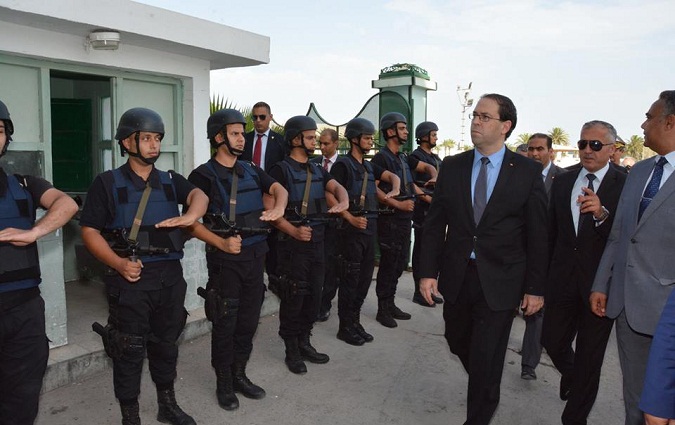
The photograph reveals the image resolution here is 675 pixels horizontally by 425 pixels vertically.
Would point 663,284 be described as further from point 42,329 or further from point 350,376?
point 42,329

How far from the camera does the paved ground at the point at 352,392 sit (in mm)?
3740

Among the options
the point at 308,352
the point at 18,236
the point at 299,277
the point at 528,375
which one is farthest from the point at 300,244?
the point at 18,236

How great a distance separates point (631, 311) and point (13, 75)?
465 cm

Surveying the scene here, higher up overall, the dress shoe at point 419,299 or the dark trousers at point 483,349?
the dark trousers at point 483,349

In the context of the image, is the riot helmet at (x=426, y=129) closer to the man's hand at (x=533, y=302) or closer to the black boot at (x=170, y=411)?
the man's hand at (x=533, y=302)

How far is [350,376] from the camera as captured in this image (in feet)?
14.6

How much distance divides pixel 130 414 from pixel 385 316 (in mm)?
3091

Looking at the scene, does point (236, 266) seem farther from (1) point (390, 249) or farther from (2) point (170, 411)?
(1) point (390, 249)

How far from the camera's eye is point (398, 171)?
5.94 m

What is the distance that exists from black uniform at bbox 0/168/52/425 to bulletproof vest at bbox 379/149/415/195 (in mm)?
3729

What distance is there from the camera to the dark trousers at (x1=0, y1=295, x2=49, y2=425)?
105 inches

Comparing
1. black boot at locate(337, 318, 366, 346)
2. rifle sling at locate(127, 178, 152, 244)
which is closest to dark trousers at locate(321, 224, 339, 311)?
black boot at locate(337, 318, 366, 346)

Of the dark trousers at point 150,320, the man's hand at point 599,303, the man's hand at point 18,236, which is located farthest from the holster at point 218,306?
the man's hand at point 599,303

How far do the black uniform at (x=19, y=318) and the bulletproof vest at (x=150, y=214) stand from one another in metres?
0.47
